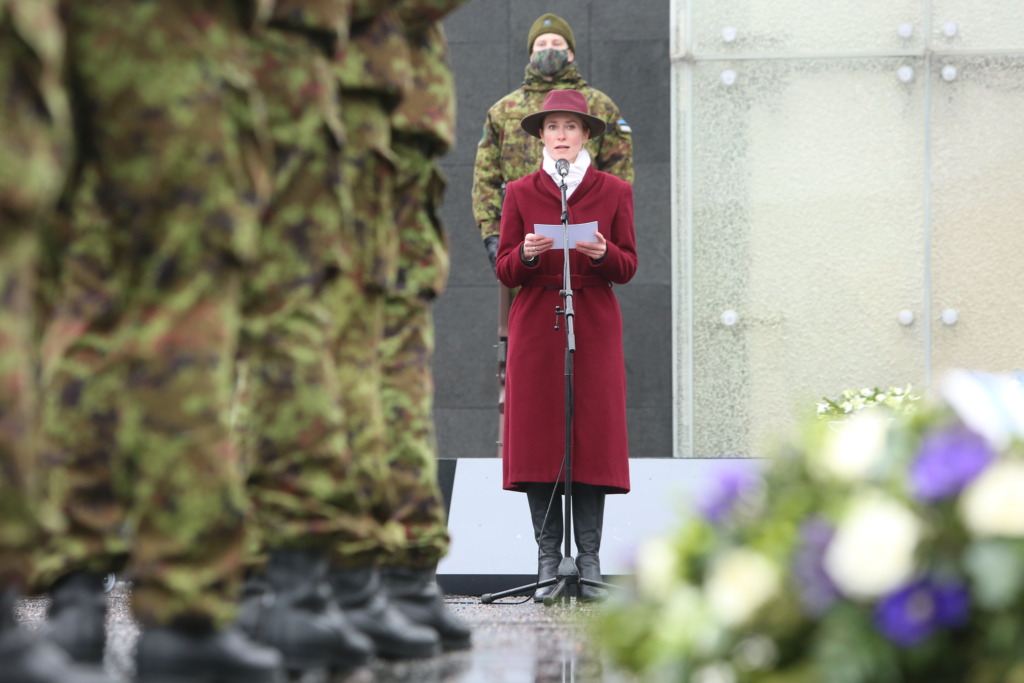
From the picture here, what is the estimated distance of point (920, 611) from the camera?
1720mm

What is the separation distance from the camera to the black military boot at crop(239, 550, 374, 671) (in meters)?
2.69

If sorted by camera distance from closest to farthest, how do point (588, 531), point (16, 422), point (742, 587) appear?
point (742, 587), point (16, 422), point (588, 531)

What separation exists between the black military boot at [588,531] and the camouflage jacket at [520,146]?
1.33 metres

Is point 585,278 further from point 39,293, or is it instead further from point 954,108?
point 954,108

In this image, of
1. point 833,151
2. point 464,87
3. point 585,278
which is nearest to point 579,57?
point 464,87

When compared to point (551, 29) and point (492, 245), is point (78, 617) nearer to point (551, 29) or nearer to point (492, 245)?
point (492, 245)

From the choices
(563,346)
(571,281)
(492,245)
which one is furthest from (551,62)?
(563,346)

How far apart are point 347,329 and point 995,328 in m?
6.08

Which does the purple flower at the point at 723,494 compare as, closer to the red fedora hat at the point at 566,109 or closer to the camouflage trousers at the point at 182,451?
the camouflage trousers at the point at 182,451

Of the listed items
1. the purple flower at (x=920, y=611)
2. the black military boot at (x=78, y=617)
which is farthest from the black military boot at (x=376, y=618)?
the purple flower at (x=920, y=611)

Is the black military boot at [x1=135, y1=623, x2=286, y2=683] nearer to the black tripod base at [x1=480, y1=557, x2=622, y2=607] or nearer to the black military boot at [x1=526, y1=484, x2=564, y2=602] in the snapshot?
the black tripod base at [x1=480, y1=557, x2=622, y2=607]

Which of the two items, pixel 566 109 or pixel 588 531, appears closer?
pixel 588 531

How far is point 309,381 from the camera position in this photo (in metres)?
2.72

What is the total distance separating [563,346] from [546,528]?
0.64 metres
